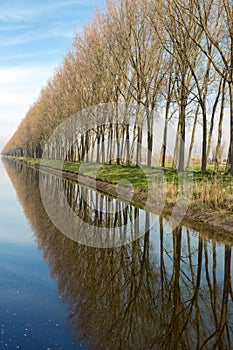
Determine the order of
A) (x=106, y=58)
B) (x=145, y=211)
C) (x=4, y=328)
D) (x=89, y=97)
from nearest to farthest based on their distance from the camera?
(x=4, y=328)
(x=145, y=211)
(x=106, y=58)
(x=89, y=97)

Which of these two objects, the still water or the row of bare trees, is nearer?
the still water

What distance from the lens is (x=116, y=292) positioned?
6.71 meters

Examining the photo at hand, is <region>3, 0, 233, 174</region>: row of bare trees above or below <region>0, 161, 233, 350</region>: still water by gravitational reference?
above

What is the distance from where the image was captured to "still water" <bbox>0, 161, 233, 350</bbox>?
5.14 m

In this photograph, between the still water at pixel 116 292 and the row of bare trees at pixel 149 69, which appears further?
the row of bare trees at pixel 149 69

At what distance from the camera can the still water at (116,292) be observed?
514cm

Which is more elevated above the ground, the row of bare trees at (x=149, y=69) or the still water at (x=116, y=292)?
the row of bare trees at (x=149, y=69)

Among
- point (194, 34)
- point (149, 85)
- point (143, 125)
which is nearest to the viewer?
point (194, 34)

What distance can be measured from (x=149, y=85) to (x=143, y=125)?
19.9 feet

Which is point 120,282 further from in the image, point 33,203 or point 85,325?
point 33,203

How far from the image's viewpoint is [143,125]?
36000 millimetres

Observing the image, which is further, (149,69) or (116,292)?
(149,69)

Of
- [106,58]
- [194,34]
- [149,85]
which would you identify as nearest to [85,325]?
[194,34]

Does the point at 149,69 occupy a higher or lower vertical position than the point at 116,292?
higher
